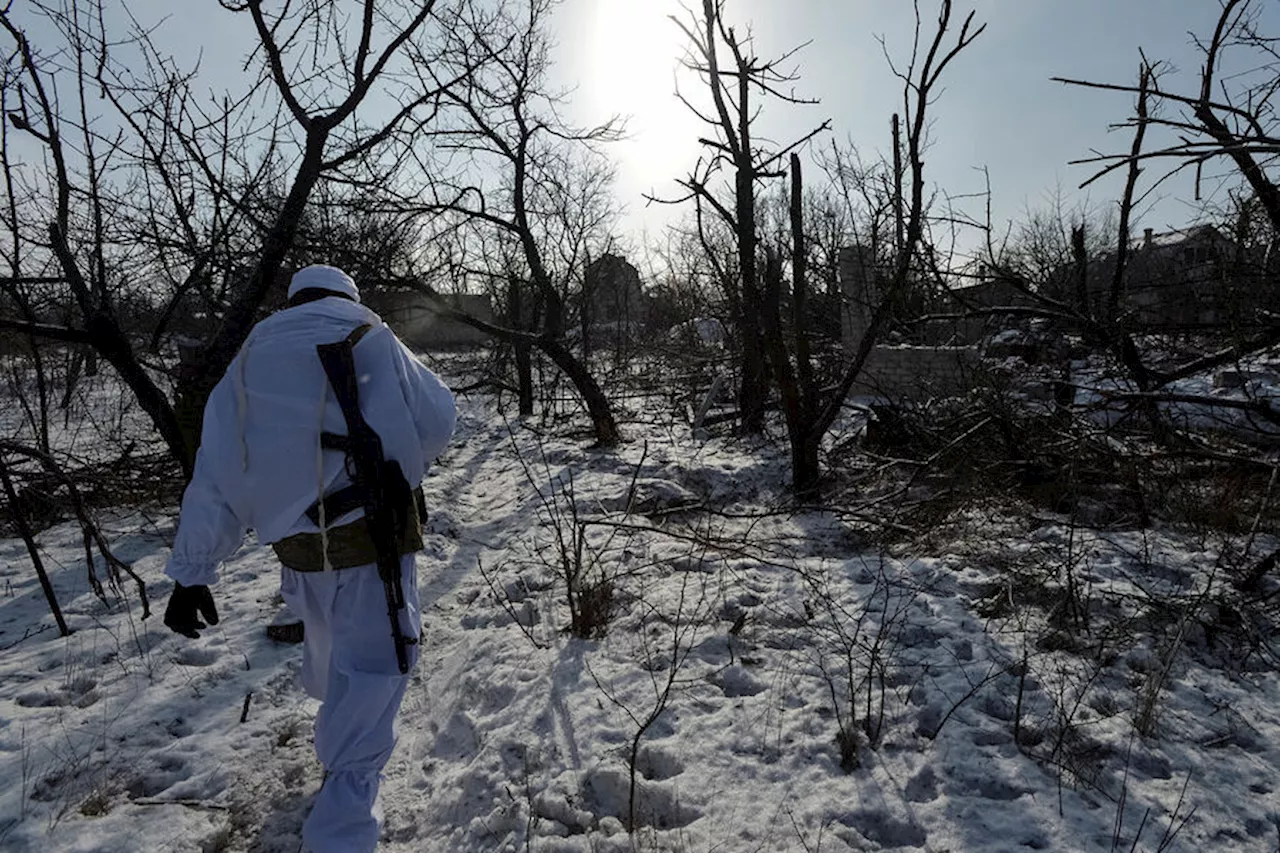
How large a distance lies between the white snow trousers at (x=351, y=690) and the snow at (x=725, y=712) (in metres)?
0.36

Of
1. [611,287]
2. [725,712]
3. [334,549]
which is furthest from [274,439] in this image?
[611,287]

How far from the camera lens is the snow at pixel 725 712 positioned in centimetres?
217

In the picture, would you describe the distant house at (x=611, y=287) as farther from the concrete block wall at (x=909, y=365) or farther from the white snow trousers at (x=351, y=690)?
the white snow trousers at (x=351, y=690)

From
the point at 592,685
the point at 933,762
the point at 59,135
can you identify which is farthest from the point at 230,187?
the point at 933,762

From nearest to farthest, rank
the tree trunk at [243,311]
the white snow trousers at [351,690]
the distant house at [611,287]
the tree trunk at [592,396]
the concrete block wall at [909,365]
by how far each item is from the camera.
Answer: the white snow trousers at [351,690]
the tree trunk at [243,311]
the tree trunk at [592,396]
the concrete block wall at [909,365]
the distant house at [611,287]

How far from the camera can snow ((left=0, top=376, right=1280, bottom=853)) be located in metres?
2.17

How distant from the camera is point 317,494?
204cm

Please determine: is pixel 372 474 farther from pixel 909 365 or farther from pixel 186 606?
pixel 909 365

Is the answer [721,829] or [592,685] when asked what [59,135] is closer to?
[592,685]

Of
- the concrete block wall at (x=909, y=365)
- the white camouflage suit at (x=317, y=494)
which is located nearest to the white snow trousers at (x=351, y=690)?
the white camouflage suit at (x=317, y=494)

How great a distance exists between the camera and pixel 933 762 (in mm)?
2385

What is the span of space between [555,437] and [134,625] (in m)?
6.19

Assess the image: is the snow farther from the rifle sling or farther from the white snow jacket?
the white snow jacket

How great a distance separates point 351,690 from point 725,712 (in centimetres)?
147
